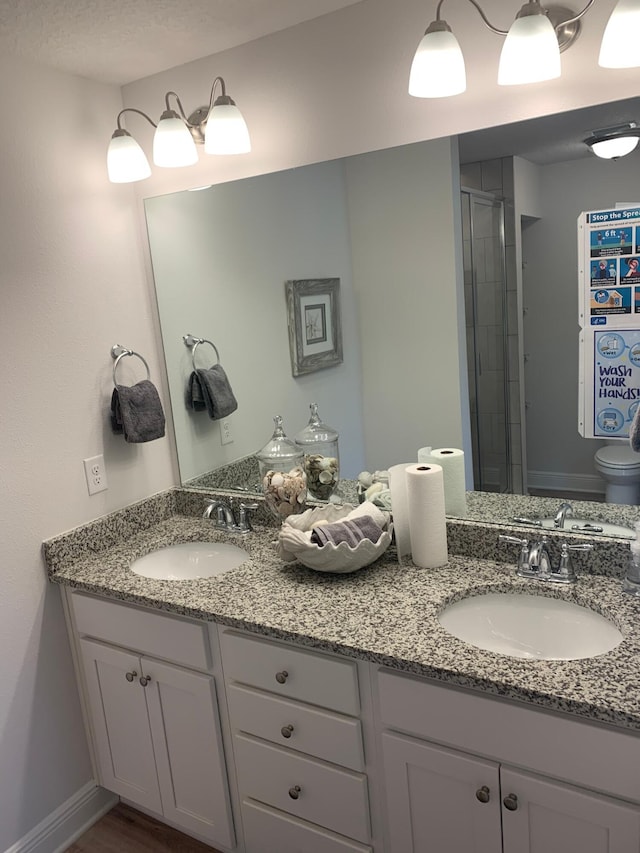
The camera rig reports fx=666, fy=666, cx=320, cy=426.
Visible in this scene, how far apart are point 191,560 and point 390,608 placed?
84cm

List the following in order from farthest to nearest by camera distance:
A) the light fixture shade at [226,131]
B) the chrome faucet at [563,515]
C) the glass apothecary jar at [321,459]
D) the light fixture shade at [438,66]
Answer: the glass apothecary jar at [321,459]
the light fixture shade at [226,131]
the chrome faucet at [563,515]
the light fixture shade at [438,66]

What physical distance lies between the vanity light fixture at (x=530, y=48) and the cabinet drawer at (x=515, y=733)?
1.32m

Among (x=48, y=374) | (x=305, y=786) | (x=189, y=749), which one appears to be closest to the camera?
(x=305, y=786)

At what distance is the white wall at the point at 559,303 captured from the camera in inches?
60.5

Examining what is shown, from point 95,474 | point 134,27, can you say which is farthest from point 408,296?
point 95,474

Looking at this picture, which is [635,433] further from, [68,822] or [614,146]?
[68,822]

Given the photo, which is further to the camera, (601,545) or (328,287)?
(328,287)

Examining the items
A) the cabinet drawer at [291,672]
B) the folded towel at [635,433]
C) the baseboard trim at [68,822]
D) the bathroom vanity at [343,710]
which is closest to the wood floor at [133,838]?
the baseboard trim at [68,822]

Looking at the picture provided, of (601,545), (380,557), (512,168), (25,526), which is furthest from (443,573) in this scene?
(25,526)

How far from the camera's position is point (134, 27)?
176 centimetres

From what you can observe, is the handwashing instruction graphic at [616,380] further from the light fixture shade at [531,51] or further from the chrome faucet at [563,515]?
the light fixture shade at [531,51]

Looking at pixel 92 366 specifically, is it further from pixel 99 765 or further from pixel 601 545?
pixel 601 545

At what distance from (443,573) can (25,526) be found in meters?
1.20

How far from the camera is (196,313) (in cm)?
230
